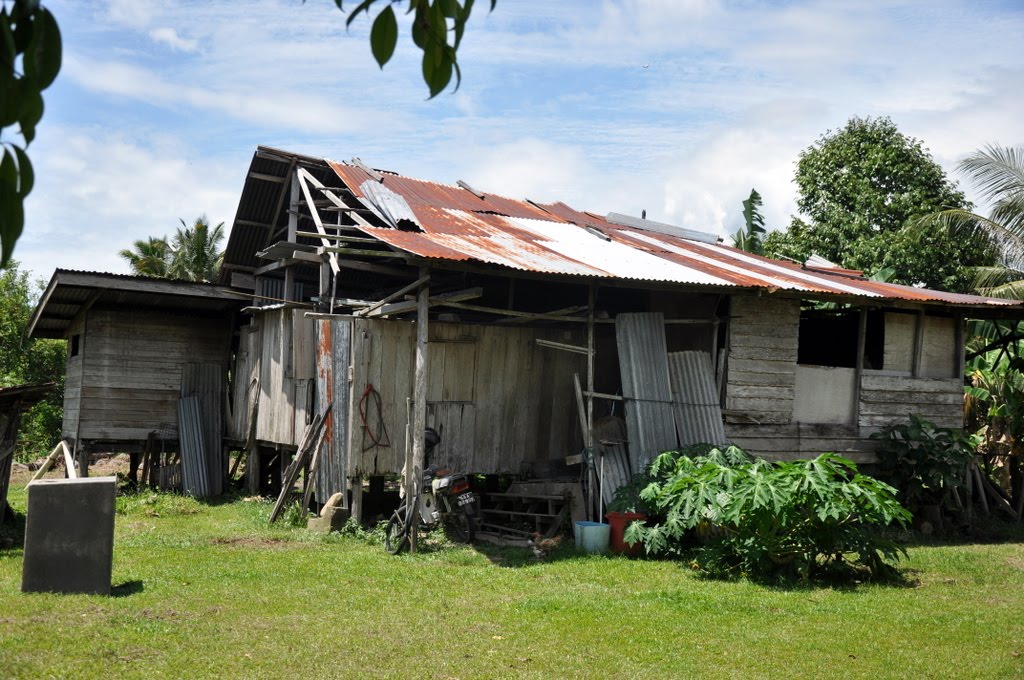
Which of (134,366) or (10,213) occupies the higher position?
(10,213)

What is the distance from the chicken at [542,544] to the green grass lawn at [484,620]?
0.17m

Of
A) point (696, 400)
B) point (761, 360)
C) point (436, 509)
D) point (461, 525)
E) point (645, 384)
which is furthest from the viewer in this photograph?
point (761, 360)

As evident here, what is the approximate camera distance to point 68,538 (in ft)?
27.4

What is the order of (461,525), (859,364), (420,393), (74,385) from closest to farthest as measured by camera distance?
(420,393) → (461,525) → (859,364) → (74,385)

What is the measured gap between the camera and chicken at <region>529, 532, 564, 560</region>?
36.7ft

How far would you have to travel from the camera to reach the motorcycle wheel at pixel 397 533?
11.1m

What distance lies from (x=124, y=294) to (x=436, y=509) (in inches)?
329

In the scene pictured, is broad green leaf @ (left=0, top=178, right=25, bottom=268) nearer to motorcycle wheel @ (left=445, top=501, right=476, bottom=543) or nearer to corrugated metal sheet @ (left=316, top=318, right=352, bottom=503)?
motorcycle wheel @ (left=445, top=501, right=476, bottom=543)

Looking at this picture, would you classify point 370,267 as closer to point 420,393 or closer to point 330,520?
point 420,393

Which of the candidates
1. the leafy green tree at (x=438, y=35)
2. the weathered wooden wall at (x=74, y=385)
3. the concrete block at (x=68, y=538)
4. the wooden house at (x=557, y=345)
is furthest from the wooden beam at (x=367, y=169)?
the leafy green tree at (x=438, y=35)

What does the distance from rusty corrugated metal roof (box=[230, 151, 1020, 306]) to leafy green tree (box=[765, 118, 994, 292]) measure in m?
9.60

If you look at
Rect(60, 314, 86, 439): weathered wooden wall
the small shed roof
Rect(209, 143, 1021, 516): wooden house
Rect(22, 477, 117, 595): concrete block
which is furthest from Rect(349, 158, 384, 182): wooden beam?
Rect(22, 477, 117, 595): concrete block

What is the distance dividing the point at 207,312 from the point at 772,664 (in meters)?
14.0

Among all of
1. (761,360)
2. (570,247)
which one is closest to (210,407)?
(570,247)
